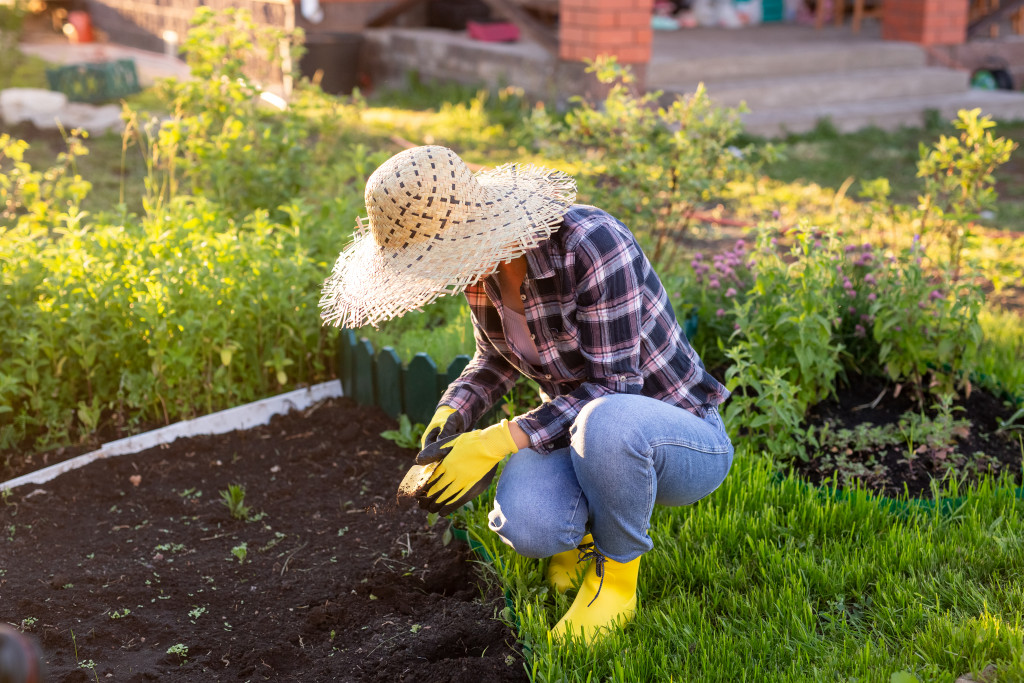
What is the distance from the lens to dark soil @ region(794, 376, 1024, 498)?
9.60 feet

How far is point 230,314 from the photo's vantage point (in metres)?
3.45

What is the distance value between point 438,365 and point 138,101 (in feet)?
23.8

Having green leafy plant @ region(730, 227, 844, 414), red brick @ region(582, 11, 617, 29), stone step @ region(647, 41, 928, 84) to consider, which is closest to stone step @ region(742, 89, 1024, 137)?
stone step @ region(647, 41, 928, 84)

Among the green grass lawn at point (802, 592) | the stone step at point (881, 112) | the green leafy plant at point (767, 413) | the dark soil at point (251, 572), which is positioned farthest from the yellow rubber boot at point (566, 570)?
the stone step at point (881, 112)

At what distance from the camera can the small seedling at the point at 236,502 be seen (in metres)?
2.98

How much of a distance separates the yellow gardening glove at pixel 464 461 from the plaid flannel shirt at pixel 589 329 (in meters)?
0.08

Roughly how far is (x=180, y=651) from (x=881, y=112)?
776 cm

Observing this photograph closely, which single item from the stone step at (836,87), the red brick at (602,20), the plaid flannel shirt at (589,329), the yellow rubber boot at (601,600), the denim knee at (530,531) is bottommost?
the yellow rubber boot at (601,600)

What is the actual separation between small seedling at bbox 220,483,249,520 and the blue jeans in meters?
1.05

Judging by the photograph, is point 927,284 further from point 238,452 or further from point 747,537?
point 238,452

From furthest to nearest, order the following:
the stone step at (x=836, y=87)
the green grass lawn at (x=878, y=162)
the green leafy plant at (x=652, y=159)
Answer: the stone step at (x=836, y=87), the green grass lawn at (x=878, y=162), the green leafy plant at (x=652, y=159)

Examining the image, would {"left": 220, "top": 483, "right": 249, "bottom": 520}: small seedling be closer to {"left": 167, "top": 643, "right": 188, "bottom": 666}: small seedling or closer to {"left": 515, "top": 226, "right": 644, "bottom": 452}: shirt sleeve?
{"left": 167, "top": 643, "right": 188, "bottom": 666}: small seedling

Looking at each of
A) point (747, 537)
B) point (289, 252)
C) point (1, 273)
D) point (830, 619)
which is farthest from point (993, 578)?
point (1, 273)

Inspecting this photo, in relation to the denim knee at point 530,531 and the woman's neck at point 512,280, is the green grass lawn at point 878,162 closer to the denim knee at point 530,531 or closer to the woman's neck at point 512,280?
the woman's neck at point 512,280
